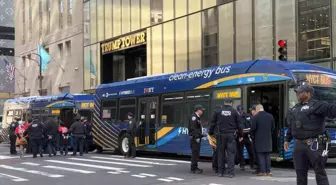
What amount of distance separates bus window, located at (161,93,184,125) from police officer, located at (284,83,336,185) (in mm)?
10083

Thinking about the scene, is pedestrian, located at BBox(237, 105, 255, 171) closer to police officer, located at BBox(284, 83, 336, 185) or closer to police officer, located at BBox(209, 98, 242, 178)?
police officer, located at BBox(209, 98, 242, 178)

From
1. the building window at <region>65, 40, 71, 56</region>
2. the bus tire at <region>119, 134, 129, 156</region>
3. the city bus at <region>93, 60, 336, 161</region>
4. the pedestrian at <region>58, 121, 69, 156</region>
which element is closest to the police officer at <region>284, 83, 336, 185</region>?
the city bus at <region>93, 60, 336, 161</region>

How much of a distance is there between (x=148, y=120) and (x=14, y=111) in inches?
573

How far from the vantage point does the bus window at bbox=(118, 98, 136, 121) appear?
1906 cm

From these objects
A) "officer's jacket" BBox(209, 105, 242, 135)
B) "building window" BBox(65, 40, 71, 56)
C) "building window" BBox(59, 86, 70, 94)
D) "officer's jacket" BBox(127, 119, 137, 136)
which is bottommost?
"officer's jacket" BBox(127, 119, 137, 136)

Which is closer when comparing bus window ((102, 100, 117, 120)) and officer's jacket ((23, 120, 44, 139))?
officer's jacket ((23, 120, 44, 139))

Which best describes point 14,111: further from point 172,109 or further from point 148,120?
point 172,109

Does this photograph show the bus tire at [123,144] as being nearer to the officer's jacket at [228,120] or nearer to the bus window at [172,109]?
the bus window at [172,109]

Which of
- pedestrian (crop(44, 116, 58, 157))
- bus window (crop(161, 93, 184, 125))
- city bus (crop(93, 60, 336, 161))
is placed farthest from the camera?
pedestrian (crop(44, 116, 58, 157))

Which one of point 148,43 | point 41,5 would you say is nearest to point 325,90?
point 148,43

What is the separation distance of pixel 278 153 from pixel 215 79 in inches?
136

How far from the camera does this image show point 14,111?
29.6 meters

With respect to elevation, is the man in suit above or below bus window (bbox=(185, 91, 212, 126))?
below

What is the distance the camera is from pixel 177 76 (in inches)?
667
